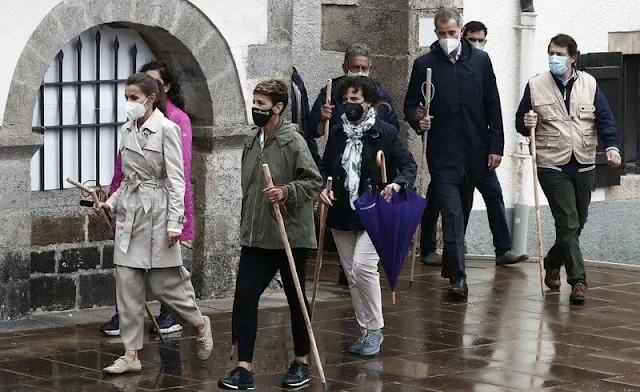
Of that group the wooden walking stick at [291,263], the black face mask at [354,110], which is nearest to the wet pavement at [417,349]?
the wooden walking stick at [291,263]

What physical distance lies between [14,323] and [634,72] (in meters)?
7.80

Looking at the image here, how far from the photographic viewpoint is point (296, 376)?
8.83 m

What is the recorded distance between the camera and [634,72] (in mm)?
16031

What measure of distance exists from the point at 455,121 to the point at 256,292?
3668 millimetres

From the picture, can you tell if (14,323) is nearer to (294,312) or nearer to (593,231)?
(294,312)

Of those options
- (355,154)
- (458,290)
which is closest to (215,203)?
(458,290)

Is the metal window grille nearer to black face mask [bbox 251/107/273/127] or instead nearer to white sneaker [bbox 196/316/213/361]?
white sneaker [bbox 196/316/213/361]

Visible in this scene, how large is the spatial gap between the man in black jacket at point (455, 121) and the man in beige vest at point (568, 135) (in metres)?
0.32

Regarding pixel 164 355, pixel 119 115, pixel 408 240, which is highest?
pixel 119 115

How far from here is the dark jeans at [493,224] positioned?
1326 centimetres

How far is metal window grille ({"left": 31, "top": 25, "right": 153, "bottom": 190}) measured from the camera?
11.0 meters

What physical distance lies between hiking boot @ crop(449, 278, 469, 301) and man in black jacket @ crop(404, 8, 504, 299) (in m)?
0.04


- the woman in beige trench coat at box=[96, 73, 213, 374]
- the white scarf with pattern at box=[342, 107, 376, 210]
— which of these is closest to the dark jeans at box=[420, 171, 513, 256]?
the white scarf with pattern at box=[342, 107, 376, 210]

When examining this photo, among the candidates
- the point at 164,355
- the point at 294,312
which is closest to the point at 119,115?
the point at 164,355
